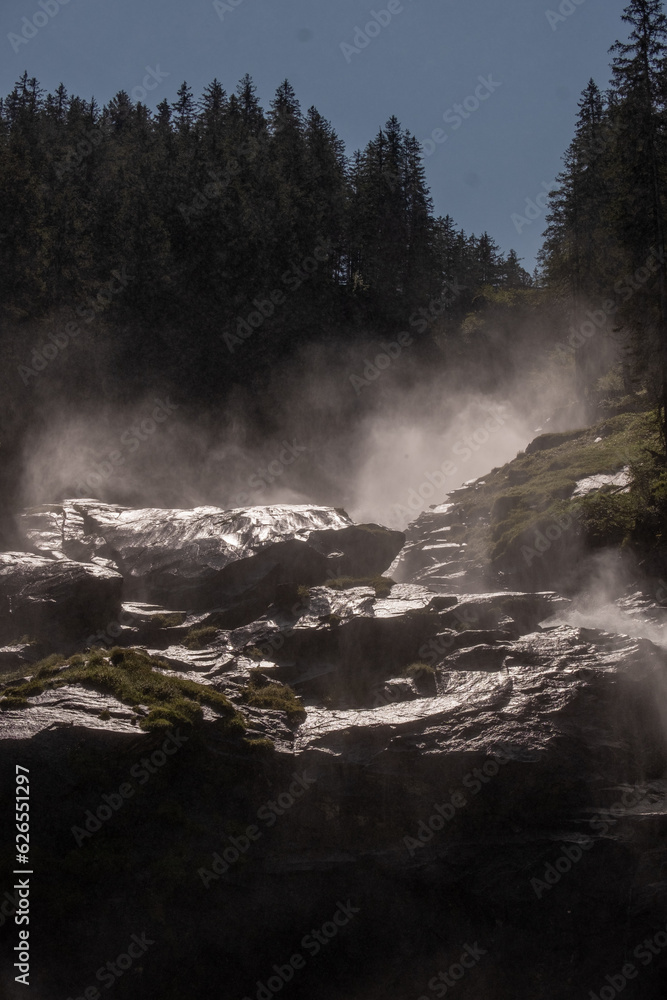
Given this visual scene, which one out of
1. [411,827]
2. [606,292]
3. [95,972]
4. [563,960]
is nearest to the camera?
[95,972]

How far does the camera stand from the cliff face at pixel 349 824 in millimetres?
13461

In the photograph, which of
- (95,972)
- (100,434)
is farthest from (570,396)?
(95,972)

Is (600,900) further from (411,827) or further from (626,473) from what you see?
(626,473)

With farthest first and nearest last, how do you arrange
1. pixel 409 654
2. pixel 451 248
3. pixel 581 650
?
pixel 451 248
pixel 409 654
pixel 581 650

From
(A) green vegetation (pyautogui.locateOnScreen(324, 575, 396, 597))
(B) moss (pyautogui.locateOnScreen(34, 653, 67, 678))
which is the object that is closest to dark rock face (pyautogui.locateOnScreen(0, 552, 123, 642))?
(B) moss (pyautogui.locateOnScreen(34, 653, 67, 678))

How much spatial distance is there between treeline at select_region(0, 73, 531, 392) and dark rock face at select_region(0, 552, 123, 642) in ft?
88.6

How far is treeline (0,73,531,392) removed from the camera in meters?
51.1

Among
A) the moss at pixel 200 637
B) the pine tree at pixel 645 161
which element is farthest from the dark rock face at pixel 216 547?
the pine tree at pixel 645 161

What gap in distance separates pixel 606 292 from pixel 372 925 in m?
41.0

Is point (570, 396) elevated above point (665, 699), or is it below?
above

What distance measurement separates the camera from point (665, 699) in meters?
16.2

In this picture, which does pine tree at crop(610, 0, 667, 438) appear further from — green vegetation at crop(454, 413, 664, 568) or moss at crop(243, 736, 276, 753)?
moss at crop(243, 736, 276, 753)

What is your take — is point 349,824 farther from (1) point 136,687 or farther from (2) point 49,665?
(2) point 49,665

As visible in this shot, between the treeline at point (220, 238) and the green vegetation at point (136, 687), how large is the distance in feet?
107
